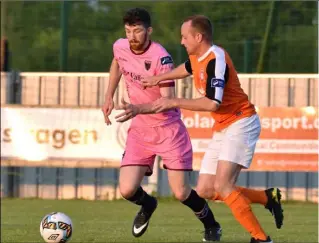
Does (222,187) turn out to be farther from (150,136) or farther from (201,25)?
(201,25)

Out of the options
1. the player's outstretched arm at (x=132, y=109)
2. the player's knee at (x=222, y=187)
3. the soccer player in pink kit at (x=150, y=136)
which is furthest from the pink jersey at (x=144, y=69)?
the player's outstretched arm at (x=132, y=109)

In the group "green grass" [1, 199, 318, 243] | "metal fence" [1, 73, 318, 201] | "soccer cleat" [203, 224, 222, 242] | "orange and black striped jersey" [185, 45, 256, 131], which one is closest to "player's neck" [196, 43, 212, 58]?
"orange and black striped jersey" [185, 45, 256, 131]

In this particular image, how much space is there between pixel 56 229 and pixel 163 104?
187cm

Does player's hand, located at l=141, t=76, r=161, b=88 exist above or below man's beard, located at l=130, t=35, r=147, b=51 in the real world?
below

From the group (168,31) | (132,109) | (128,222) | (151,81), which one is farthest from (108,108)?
(168,31)

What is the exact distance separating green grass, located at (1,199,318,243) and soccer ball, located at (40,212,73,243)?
3.20 feet

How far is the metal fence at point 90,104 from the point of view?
59.8 ft

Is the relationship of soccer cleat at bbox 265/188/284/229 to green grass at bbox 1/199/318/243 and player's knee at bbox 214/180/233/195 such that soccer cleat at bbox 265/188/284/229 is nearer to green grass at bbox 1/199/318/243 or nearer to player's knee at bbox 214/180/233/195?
green grass at bbox 1/199/318/243

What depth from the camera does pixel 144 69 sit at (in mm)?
10172

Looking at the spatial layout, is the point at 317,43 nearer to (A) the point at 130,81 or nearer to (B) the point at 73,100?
(B) the point at 73,100

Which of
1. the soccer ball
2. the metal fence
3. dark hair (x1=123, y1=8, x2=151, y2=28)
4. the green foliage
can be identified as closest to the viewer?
the soccer ball

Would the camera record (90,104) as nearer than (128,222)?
No

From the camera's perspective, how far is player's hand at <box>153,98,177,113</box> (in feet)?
28.0

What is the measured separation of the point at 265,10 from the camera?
62.2ft
